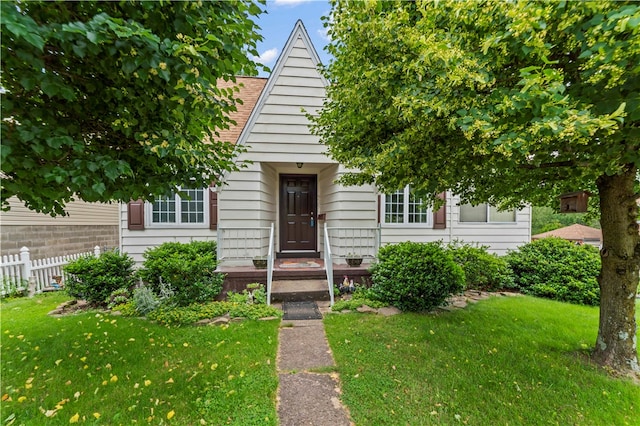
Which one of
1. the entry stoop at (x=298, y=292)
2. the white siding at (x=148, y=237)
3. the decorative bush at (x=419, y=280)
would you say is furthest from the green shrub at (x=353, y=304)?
the white siding at (x=148, y=237)

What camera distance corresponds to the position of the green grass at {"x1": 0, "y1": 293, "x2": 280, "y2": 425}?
2.44m

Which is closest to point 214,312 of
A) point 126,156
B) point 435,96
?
point 126,156

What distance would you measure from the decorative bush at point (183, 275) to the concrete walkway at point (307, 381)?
1963mm

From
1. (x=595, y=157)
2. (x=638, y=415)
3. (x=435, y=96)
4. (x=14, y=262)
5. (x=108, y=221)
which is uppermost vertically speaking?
(x=435, y=96)

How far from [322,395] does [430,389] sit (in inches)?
42.3

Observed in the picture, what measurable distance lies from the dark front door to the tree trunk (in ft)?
18.4

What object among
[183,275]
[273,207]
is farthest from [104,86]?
[273,207]

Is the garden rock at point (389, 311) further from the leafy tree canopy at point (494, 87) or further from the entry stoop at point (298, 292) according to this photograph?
the leafy tree canopy at point (494, 87)

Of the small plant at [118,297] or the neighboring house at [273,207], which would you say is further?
the neighboring house at [273,207]

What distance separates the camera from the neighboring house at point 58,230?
7418mm

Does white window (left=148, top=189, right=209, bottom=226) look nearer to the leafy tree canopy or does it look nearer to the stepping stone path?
the stepping stone path

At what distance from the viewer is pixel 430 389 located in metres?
2.78

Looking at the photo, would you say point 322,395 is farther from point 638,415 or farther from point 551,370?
point 638,415

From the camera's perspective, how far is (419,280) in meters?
4.79
